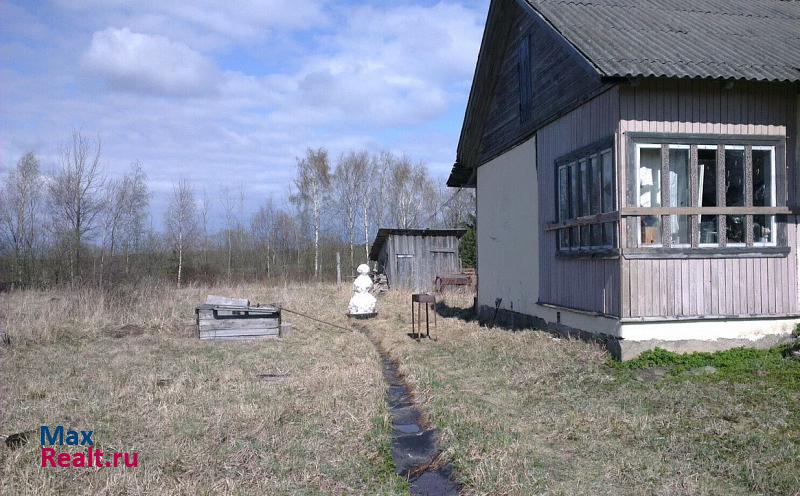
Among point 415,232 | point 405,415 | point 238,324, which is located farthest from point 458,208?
point 405,415

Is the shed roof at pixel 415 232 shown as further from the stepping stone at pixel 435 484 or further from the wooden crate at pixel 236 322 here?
the stepping stone at pixel 435 484

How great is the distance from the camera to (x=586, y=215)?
10.7 m

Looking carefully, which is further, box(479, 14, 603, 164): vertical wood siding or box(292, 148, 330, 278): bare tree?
box(292, 148, 330, 278): bare tree

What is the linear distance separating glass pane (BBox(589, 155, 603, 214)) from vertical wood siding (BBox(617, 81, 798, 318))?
822 millimetres

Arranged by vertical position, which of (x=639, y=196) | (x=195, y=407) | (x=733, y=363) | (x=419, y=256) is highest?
(x=639, y=196)

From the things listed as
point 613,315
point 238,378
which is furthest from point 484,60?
point 238,378

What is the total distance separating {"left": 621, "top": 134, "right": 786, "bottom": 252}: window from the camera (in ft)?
30.8

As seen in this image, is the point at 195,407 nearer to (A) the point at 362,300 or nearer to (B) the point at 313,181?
(A) the point at 362,300

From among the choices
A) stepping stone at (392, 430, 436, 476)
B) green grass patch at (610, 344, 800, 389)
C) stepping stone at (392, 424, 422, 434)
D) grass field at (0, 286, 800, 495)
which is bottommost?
stepping stone at (392, 430, 436, 476)

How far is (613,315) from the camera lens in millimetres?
9500

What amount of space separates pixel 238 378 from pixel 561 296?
583 cm

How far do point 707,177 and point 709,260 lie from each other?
1.26 meters

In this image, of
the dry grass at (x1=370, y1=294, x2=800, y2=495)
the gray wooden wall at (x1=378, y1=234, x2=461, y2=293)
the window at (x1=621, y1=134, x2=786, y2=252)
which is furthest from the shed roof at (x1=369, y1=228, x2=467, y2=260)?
the window at (x1=621, y1=134, x2=786, y2=252)

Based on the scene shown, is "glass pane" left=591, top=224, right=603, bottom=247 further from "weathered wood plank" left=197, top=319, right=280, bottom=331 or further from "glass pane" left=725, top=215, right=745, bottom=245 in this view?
"weathered wood plank" left=197, top=319, right=280, bottom=331
